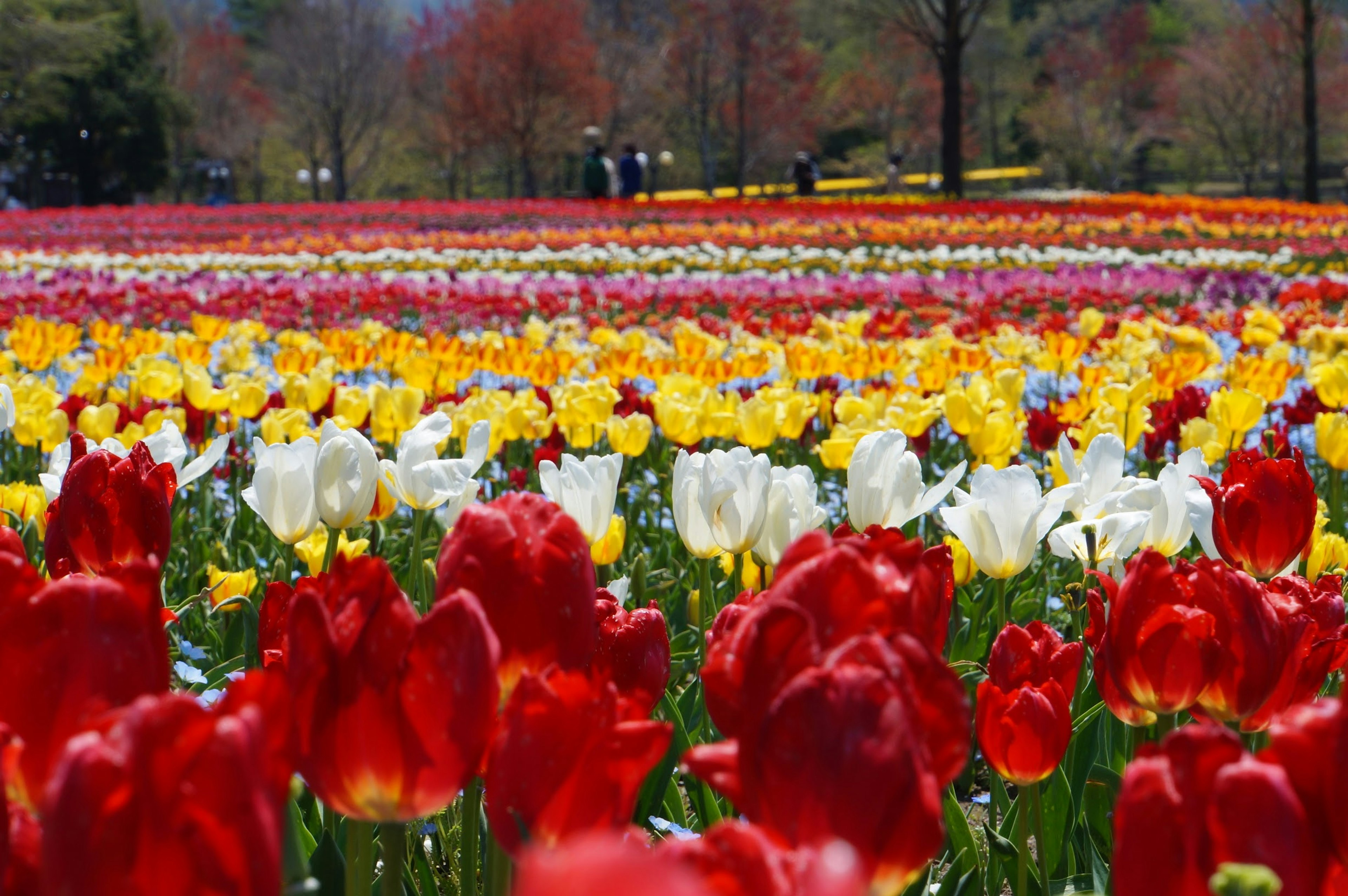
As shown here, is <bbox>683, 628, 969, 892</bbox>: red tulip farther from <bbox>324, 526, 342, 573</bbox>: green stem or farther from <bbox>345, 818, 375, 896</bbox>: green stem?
<bbox>324, 526, 342, 573</bbox>: green stem

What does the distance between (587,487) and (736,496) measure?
0.17m

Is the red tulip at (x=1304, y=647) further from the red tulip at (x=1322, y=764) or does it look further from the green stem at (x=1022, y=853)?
the red tulip at (x=1322, y=764)

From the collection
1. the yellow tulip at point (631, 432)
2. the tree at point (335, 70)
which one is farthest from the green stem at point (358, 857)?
the tree at point (335, 70)

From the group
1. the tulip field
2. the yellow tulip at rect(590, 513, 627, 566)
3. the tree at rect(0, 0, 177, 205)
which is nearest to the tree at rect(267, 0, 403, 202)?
the tree at rect(0, 0, 177, 205)

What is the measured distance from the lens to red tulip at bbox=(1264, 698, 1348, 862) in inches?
25.7

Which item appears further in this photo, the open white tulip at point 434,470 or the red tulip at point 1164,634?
the open white tulip at point 434,470

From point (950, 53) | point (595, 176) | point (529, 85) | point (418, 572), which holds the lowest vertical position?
point (418, 572)

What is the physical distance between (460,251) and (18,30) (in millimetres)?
27331

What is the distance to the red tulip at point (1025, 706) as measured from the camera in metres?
1.14

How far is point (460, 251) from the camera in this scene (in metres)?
16.6

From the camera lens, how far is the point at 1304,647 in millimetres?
1102

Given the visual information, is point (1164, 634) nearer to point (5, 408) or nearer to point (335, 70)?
point (5, 408)

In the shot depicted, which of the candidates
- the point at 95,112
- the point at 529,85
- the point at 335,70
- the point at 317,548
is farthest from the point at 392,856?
the point at 95,112

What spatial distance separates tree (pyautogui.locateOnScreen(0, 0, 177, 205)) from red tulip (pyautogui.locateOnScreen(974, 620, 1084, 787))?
44.8 m
